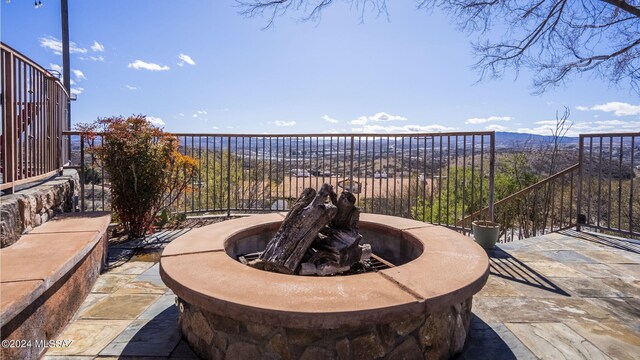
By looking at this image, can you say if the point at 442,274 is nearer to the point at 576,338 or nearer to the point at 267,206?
the point at 576,338

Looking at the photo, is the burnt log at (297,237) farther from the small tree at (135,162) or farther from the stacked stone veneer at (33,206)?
the small tree at (135,162)

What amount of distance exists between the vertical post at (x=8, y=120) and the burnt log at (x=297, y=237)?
2.04m

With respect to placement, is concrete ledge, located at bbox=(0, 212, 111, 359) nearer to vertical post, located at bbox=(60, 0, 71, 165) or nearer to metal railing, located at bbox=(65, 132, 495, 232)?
metal railing, located at bbox=(65, 132, 495, 232)

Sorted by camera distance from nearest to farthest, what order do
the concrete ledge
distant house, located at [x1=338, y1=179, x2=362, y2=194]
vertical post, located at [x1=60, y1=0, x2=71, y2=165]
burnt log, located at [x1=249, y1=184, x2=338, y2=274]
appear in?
the concrete ledge, burnt log, located at [x1=249, y1=184, x2=338, y2=274], distant house, located at [x1=338, y1=179, x2=362, y2=194], vertical post, located at [x1=60, y1=0, x2=71, y2=165]

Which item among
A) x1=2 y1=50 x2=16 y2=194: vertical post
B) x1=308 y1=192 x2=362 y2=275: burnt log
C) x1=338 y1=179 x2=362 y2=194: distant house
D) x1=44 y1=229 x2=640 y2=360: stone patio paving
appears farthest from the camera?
x1=338 y1=179 x2=362 y2=194: distant house

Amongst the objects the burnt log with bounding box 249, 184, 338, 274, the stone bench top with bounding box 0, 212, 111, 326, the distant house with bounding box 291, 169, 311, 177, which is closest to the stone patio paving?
the stone bench top with bounding box 0, 212, 111, 326

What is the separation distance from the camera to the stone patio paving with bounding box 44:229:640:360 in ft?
6.30

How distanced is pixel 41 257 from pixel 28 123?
65.6 inches

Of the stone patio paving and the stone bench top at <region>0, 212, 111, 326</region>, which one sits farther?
the stone patio paving

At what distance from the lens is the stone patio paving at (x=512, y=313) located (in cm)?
192

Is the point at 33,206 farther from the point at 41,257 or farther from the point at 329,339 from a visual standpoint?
the point at 329,339

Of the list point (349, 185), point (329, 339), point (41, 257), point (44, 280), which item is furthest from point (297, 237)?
point (349, 185)

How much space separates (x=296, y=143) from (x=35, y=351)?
3954 mm

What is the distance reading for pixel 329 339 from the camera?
60.2 inches
